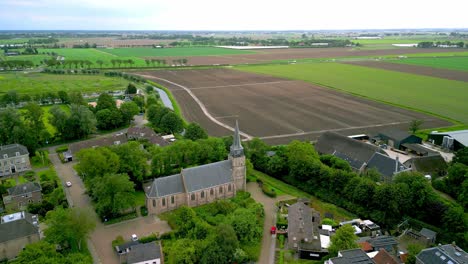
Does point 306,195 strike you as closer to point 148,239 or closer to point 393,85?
point 148,239

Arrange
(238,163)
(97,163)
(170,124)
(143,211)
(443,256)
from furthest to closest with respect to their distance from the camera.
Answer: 1. (170,124)
2. (238,163)
3. (97,163)
4. (143,211)
5. (443,256)

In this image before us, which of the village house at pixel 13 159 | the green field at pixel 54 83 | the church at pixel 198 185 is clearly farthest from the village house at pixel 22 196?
the green field at pixel 54 83

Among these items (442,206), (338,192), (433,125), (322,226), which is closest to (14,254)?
(322,226)

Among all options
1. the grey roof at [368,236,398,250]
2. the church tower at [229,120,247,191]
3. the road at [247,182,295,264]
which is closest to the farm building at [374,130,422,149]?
the road at [247,182,295,264]

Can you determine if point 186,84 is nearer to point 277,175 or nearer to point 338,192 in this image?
point 277,175

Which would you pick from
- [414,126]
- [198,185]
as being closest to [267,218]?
[198,185]

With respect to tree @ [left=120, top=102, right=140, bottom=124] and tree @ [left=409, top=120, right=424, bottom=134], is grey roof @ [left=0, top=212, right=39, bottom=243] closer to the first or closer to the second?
tree @ [left=120, top=102, right=140, bottom=124]

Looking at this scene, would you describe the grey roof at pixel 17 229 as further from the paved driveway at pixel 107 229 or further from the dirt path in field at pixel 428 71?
the dirt path in field at pixel 428 71
